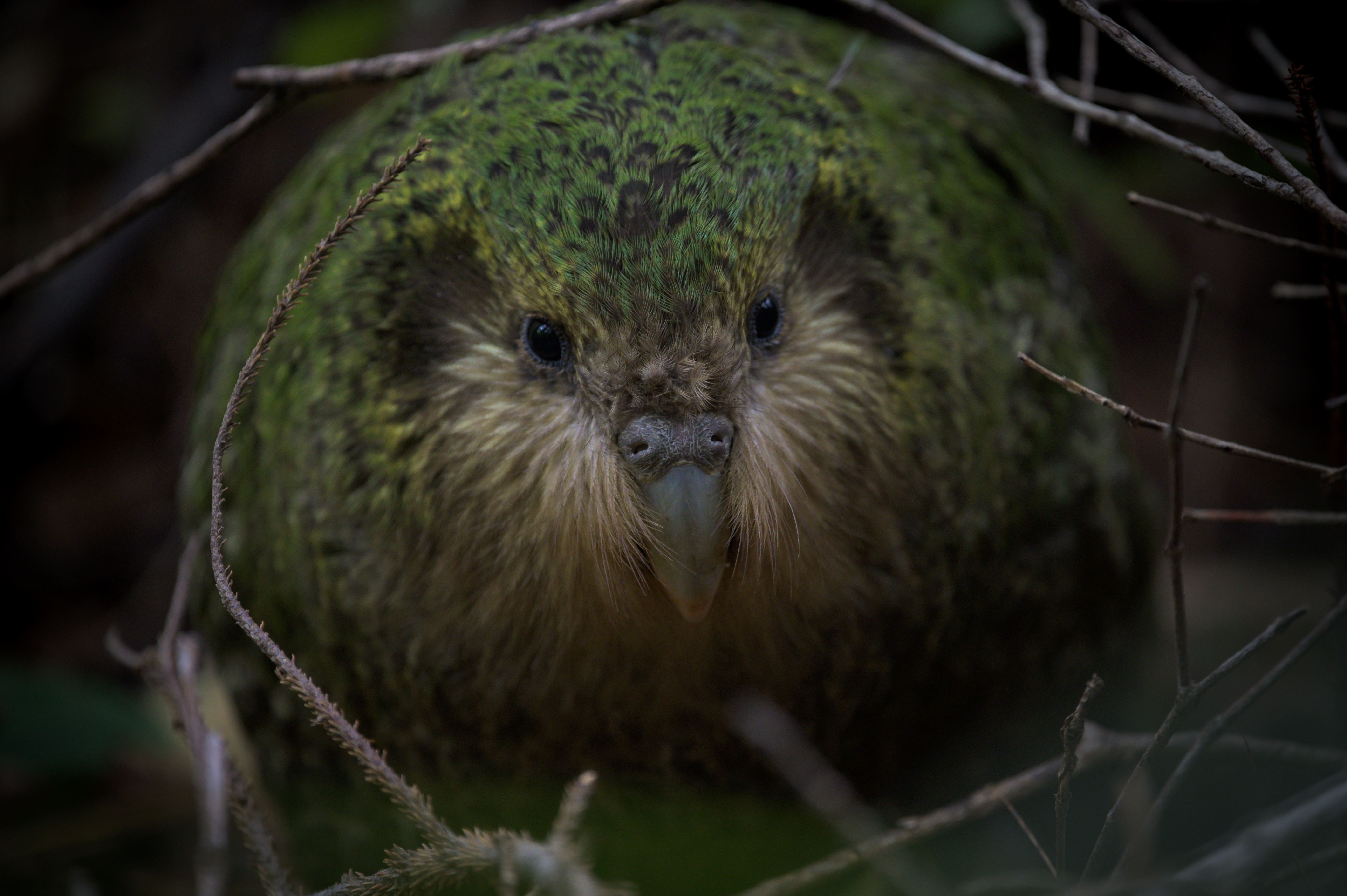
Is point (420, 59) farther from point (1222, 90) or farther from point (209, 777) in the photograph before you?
point (1222, 90)

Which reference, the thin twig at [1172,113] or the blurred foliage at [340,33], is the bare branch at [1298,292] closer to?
the thin twig at [1172,113]

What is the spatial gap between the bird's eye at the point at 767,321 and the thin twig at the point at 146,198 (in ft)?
3.42

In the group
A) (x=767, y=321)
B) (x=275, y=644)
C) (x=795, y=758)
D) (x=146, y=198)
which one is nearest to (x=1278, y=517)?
(x=767, y=321)

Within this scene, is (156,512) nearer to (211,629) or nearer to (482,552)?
(211,629)

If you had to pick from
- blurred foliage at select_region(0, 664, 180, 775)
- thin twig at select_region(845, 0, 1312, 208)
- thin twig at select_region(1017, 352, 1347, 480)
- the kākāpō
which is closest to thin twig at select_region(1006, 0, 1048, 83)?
thin twig at select_region(845, 0, 1312, 208)

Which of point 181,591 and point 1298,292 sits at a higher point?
point 1298,292

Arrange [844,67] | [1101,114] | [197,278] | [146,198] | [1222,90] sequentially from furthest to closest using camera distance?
1. [197,278]
2. [1222,90]
3. [146,198]
4. [844,67]
5. [1101,114]

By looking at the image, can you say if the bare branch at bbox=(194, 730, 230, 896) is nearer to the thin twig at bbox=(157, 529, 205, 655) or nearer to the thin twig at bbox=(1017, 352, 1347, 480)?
the thin twig at bbox=(157, 529, 205, 655)

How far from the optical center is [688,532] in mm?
1744

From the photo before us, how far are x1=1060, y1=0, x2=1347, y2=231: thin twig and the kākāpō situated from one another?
0.44 metres

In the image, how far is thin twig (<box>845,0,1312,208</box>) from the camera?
1706 mm

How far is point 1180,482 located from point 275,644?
1243mm

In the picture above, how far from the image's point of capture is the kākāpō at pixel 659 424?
1.80 metres

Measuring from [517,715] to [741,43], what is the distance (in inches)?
53.7
